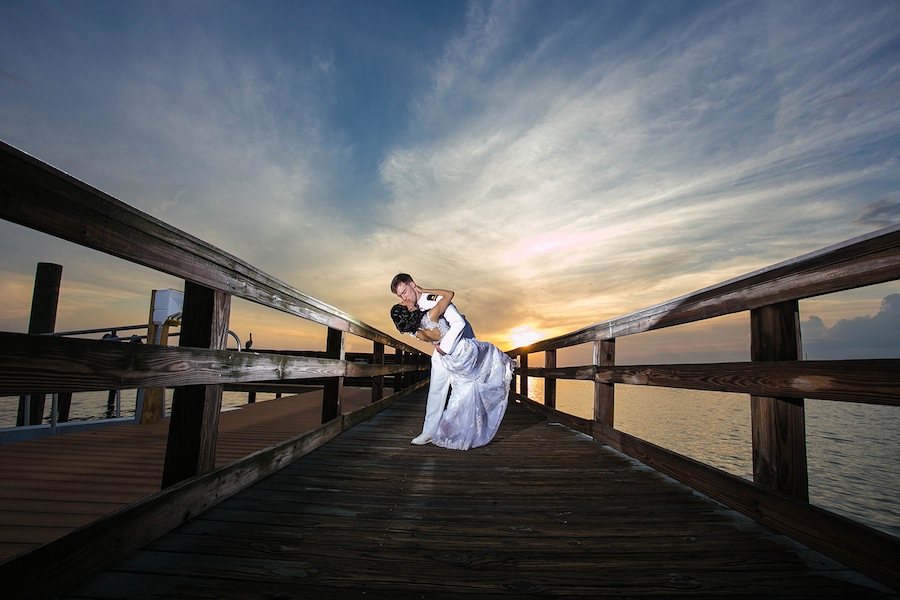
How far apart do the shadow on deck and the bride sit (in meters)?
1.24

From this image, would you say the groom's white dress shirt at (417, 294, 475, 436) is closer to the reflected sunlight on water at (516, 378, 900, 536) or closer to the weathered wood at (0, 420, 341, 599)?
the weathered wood at (0, 420, 341, 599)

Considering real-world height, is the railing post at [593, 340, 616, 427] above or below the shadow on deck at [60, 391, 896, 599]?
above

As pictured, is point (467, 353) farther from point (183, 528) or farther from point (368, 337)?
point (183, 528)

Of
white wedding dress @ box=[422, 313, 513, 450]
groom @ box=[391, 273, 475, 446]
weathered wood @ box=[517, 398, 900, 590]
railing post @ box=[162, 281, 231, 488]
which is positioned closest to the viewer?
weathered wood @ box=[517, 398, 900, 590]

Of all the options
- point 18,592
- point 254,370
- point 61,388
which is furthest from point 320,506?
point 61,388

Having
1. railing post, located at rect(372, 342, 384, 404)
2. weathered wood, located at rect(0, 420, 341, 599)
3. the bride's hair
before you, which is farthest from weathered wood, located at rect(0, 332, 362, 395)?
railing post, located at rect(372, 342, 384, 404)

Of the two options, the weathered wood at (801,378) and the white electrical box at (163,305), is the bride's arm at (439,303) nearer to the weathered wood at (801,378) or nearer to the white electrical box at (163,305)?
the weathered wood at (801,378)

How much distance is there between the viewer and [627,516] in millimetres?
2293

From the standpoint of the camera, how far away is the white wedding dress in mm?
4375

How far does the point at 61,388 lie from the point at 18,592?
1.91 ft

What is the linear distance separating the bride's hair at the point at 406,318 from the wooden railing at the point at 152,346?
1.34 metres

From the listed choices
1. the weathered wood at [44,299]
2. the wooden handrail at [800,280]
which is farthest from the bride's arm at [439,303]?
the weathered wood at [44,299]

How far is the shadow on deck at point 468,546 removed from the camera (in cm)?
153

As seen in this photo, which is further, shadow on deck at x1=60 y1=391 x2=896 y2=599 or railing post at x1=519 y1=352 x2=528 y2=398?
railing post at x1=519 y1=352 x2=528 y2=398
